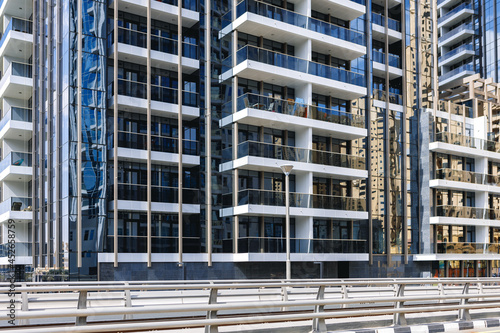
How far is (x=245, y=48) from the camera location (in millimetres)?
35969

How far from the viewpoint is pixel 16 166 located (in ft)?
132

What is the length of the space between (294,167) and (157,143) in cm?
A: 882

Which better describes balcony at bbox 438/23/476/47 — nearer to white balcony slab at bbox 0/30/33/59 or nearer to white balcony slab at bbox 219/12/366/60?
white balcony slab at bbox 219/12/366/60

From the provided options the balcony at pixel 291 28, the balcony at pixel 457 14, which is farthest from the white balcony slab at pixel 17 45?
the balcony at pixel 457 14

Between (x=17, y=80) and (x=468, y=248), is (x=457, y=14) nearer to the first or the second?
(x=468, y=248)

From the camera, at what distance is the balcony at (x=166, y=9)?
34.8m

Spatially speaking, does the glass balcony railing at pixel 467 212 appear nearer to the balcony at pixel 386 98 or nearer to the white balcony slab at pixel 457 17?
the balcony at pixel 386 98

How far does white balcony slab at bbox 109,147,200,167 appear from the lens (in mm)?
33219

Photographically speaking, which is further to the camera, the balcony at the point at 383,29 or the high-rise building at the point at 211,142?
the balcony at the point at 383,29

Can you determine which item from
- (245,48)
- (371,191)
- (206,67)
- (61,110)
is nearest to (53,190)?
(61,110)

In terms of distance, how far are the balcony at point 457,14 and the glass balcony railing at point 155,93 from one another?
5615cm

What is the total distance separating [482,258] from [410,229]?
701 centimetres

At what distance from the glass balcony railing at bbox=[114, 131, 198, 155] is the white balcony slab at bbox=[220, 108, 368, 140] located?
2662 millimetres

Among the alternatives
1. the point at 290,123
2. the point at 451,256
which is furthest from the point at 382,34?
the point at 451,256
